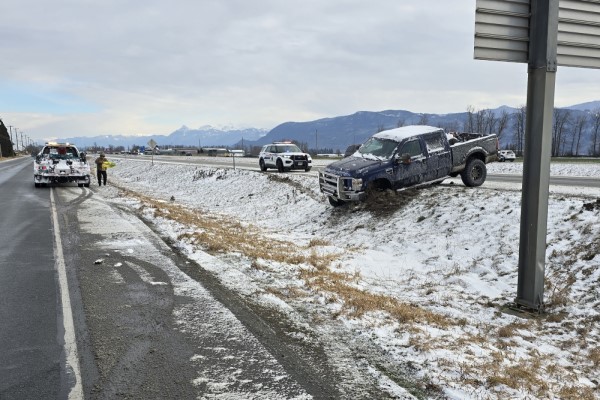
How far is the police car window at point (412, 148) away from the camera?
470 inches

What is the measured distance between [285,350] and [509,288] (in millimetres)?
4748

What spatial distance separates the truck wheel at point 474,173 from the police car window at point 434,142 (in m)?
1.28

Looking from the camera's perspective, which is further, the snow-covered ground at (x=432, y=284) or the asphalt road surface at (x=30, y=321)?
the snow-covered ground at (x=432, y=284)

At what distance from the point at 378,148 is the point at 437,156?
1725 millimetres

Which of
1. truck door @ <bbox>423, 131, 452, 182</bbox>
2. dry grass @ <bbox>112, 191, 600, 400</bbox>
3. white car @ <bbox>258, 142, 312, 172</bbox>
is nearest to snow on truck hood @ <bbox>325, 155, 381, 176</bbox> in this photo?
truck door @ <bbox>423, 131, 452, 182</bbox>

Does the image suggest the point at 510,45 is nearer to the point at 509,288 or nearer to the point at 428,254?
the point at 509,288

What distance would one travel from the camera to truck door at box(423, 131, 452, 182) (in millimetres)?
12164

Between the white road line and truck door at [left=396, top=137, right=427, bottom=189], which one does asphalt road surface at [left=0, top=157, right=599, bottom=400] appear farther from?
truck door at [left=396, top=137, right=427, bottom=189]

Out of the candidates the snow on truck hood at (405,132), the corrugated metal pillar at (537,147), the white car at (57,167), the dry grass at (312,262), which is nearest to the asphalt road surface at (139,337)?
the dry grass at (312,262)

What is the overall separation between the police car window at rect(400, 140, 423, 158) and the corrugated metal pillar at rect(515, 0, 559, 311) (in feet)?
19.3

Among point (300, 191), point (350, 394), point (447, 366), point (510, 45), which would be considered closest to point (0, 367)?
point (350, 394)

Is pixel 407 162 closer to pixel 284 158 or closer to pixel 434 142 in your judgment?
pixel 434 142

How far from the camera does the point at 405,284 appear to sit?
7.57 m

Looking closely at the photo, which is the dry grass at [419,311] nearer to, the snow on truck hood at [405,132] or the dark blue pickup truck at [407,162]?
the dark blue pickup truck at [407,162]
